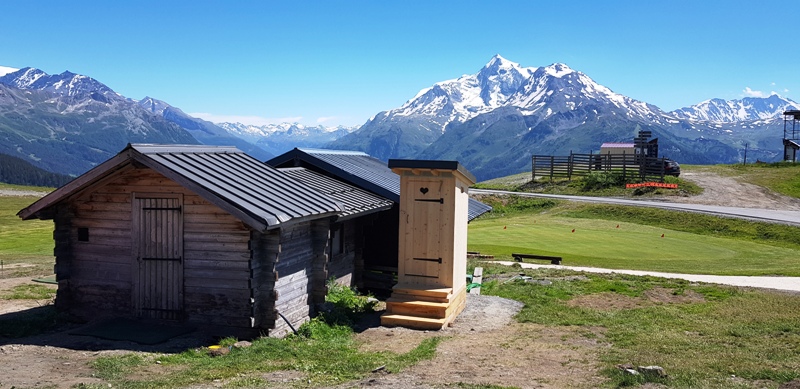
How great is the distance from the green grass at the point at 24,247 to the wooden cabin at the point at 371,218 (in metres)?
12.2

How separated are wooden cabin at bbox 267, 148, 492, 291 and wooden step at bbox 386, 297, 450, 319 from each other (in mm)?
4592

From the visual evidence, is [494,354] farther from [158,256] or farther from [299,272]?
[158,256]

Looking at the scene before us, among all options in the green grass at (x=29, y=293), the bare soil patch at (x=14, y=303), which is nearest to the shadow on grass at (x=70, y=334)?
the bare soil patch at (x=14, y=303)

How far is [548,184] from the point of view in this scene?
228 ft

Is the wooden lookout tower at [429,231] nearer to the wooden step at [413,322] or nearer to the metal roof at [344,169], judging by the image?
the wooden step at [413,322]

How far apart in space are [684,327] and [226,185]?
11538 mm

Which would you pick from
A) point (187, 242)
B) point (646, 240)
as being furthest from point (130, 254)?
point (646, 240)

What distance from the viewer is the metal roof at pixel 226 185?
14.1m

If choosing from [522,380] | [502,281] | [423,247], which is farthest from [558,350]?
[502,281]

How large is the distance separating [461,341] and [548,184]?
2235 inches

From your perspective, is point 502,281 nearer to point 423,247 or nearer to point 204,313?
point 423,247

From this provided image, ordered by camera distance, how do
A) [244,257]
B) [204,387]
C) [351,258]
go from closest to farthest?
[204,387], [244,257], [351,258]

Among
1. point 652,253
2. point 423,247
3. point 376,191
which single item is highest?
point 376,191

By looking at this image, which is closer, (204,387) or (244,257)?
(204,387)
